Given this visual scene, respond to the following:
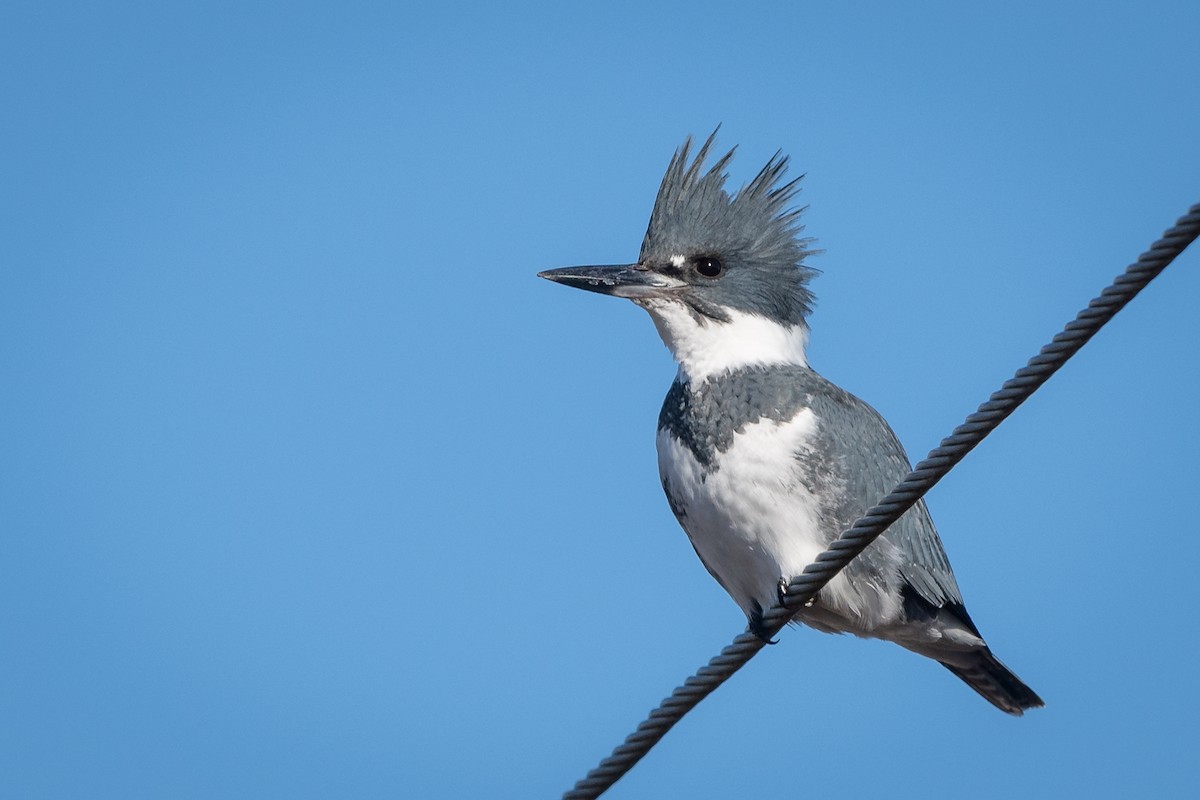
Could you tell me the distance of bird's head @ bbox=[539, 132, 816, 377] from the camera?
14.4ft

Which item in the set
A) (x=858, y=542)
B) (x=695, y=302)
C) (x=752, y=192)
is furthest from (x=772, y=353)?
(x=858, y=542)

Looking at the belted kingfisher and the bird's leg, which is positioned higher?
the belted kingfisher

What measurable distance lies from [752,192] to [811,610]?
1.41 metres

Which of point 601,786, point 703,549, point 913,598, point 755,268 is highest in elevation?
point 755,268

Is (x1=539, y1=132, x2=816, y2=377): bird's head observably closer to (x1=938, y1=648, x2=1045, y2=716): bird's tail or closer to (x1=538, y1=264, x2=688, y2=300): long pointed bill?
(x1=538, y1=264, x2=688, y2=300): long pointed bill

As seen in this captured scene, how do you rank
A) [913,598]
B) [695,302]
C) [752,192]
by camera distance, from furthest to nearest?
1. [752,192]
2. [695,302]
3. [913,598]

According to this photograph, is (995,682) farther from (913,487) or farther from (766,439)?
(913,487)

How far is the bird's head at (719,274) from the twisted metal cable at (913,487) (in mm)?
1242

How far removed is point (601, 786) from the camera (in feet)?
9.92

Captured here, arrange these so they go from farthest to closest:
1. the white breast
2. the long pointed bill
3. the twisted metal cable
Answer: the long pointed bill → the white breast → the twisted metal cable

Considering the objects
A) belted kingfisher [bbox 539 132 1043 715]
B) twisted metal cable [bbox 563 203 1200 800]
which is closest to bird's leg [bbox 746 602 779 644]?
belted kingfisher [bbox 539 132 1043 715]

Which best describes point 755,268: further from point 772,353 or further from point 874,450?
point 874,450

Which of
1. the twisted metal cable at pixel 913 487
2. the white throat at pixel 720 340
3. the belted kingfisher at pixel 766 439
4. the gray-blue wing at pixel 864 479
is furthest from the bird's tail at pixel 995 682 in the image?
the twisted metal cable at pixel 913 487

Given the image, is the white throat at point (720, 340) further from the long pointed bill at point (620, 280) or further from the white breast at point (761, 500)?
the white breast at point (761, 500)
